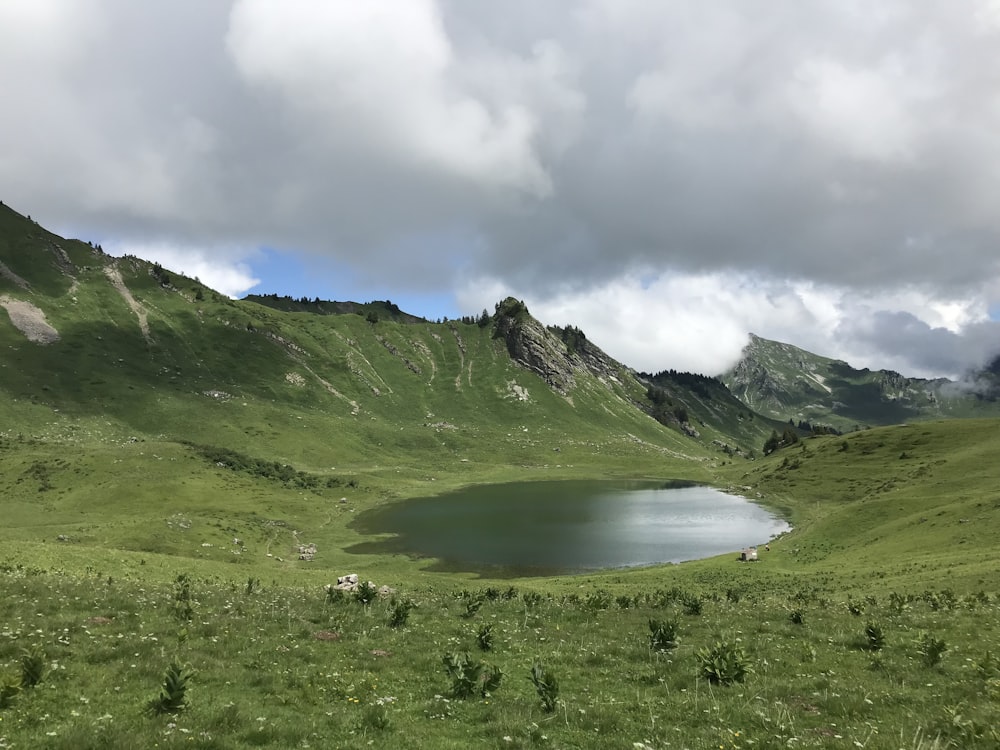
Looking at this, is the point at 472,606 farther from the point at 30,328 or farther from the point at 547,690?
the point at 30,328

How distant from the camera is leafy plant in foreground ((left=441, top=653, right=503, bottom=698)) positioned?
15703mm

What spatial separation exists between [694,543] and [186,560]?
238 ft

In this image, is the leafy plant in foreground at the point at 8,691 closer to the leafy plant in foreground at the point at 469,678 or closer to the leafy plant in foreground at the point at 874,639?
the leafy plant in foreground at the point at 469,678

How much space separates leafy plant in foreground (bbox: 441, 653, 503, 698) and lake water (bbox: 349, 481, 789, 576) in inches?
2182

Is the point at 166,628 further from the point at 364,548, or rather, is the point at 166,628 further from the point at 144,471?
the point at 144,471

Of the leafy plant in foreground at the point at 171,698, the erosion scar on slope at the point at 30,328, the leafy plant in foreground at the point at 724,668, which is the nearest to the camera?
the leafy plant in foreground at the point at 171,698

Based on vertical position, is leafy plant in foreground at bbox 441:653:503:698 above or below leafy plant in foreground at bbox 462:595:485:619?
above

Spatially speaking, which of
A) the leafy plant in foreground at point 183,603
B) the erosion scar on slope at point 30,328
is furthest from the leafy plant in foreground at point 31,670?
the erosion scar on slope at point 30,328

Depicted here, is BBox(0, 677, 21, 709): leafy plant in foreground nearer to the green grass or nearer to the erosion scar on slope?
the green grass

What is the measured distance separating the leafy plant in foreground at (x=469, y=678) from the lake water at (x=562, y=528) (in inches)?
2182

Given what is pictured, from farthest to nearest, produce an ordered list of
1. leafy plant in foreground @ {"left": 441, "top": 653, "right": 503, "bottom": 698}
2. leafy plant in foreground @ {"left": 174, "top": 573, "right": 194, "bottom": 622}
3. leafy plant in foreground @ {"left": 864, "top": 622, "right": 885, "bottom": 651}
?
leafy plant in foreground @ {"left": 174, "top": 573, "right": 194, "bottom": 622}, leafy plant in foreground @ {"left": 864, "top": 622, "right": 885, "bottom": 651}, leafy plant in foreground @ {"left": 441, "top": 653, "right": 503, "bottom": 698}

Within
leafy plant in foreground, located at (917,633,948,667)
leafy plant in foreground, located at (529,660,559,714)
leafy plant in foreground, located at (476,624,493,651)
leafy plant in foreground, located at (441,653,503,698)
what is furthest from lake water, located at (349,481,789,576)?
leafy plant in foreground, located at (529,660,559,714)

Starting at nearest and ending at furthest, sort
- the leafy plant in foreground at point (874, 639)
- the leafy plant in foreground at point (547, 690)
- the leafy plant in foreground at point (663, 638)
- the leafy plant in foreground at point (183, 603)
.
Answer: the leafy plant in foreground at point (547, 690) < the leafy plant in foreground at point (874, 639) < the leafy plant in foreground at point (663, 638) < the leafy plant in foreground at point (183, 603)

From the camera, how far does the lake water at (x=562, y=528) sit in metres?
77.8
